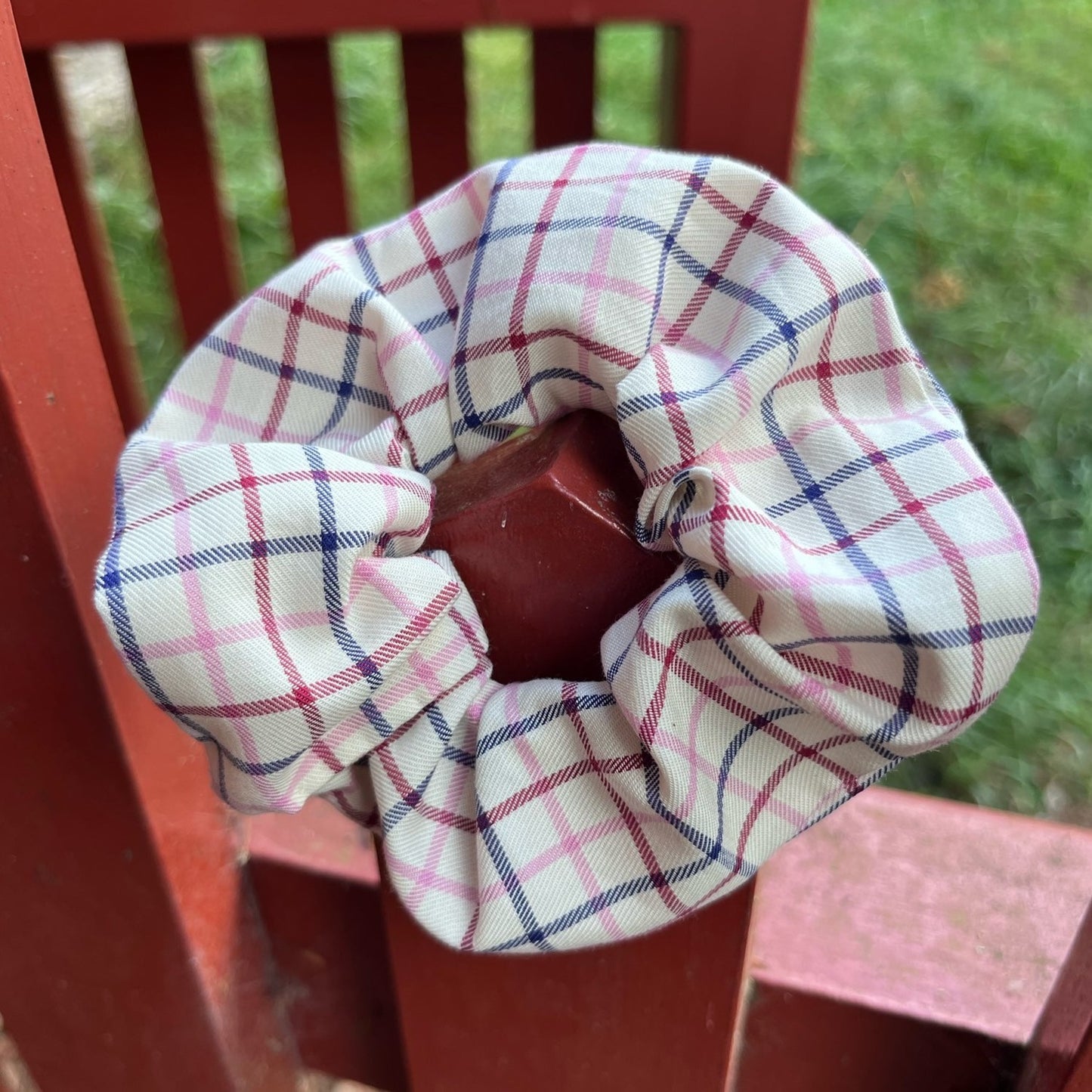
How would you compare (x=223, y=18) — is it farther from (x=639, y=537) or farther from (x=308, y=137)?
(x=639, y=537)

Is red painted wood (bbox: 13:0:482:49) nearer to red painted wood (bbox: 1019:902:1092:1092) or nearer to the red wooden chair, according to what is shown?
the red wooden chair

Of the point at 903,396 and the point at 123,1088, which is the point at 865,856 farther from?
the point at 123,1088

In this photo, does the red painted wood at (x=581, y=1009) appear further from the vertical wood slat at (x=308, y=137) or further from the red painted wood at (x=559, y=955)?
the vertical wood slat at (x=308, y=137)

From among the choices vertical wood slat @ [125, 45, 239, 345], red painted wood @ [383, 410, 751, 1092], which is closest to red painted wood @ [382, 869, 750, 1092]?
red painted wood @ [383, 410, 751, 1092]

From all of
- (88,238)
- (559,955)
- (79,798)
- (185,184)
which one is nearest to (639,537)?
(559,955)

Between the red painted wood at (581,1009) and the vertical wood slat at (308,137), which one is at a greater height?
the vertical wood slat at (308,137)

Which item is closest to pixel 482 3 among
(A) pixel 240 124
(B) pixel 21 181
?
(B) pixel 21 181

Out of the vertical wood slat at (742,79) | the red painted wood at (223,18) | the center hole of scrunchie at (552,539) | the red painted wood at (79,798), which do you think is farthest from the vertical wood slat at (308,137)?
the center hole of scrunchie at (552,539)
